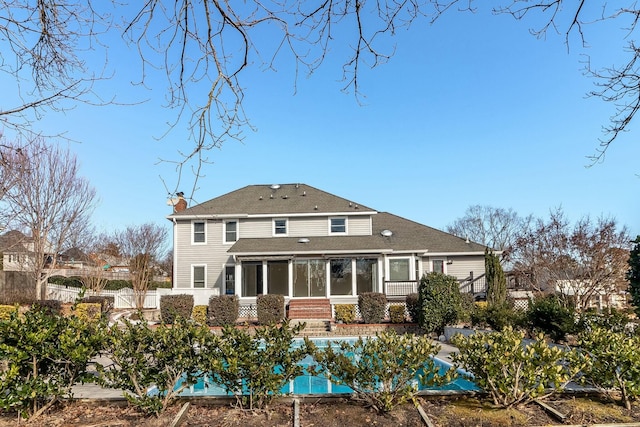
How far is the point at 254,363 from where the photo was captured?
472 centimetres

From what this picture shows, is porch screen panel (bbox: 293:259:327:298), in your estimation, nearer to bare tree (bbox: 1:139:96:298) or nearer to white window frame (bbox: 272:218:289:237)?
white window frame (bbox: 272:218:289:237)

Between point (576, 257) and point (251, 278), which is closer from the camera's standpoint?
point (576, 257)

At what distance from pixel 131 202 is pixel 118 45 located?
2.14 m

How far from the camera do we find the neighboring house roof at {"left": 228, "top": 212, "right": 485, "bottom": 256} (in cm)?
2166

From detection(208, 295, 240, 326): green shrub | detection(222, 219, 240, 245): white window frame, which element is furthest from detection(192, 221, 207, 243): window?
detection(208, 295, 240, 326): green shrub

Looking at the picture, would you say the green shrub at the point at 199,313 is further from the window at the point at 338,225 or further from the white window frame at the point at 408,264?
the white window frame at the point at 408,264

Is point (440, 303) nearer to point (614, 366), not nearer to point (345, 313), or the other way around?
point (345, 313)

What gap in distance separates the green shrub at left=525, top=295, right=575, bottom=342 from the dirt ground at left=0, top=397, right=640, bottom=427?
5.03 meters

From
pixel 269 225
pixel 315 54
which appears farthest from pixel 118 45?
pixel 269 225

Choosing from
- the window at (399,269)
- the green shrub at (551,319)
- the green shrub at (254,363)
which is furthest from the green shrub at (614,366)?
the window at (399,269)

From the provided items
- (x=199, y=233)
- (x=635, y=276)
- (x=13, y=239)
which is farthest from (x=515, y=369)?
(x=13, y=239)

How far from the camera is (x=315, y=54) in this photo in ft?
12.1

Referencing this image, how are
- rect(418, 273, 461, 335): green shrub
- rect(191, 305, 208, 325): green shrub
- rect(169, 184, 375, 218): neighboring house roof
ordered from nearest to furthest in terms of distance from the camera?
rect(418, 273, 461, 335): green shrub → rect(191, 305, 208, 325): green shrub → rect(169, 184, 375, 218): neighboring house roof

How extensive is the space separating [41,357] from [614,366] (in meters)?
6.48
